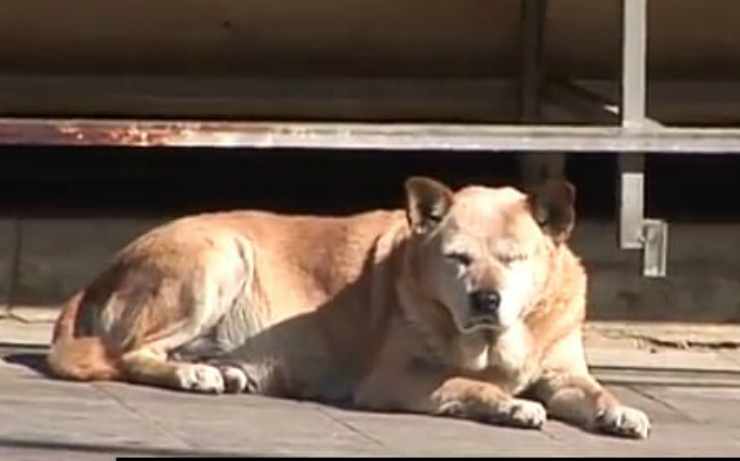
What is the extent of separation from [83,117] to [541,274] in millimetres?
2613

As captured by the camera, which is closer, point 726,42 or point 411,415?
point 411,415

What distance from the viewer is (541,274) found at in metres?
8.12

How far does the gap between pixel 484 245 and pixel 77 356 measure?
4.85 ft

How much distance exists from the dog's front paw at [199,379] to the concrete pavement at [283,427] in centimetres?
5

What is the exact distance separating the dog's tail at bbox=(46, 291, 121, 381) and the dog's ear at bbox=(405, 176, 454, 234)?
1.17 meters

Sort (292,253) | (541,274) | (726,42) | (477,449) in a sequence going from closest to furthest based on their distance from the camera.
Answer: (477,449)
(541,274)
(292,253)
(726,42)

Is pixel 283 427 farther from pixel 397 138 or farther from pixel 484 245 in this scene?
pixel 397 138

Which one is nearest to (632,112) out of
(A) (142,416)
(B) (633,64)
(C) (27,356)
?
(B) (633,64)

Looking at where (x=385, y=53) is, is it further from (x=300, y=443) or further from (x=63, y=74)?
(x=300, y=443)

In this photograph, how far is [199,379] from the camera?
846 cm

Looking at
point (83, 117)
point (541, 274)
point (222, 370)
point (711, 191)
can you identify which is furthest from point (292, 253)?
point (711, 191)

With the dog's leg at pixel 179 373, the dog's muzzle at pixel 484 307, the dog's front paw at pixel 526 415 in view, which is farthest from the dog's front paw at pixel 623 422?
the dog's leg at pixel 179 373

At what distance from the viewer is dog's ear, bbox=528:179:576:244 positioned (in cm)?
813

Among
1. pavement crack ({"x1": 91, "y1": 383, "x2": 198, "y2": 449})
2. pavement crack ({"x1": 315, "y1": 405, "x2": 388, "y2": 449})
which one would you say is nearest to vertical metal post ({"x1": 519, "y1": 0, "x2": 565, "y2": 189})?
pavement crack ({"x1": 315, "y1": 405, "x2": 388, "y2": 449})
